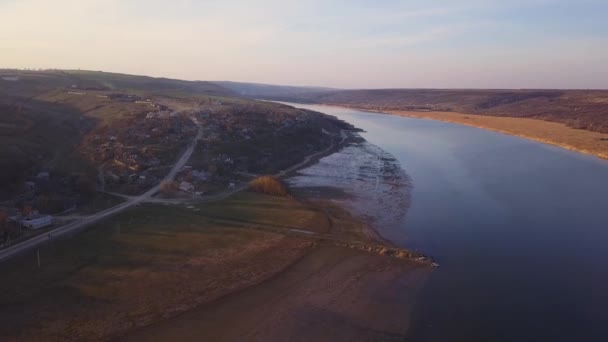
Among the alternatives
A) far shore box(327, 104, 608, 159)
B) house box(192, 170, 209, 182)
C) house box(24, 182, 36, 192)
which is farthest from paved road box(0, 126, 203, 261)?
far shore box(327, 104, 608, 159)

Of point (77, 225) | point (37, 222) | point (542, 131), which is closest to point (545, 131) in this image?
point (542, 131)

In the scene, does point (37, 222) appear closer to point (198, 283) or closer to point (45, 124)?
point (198, 283)

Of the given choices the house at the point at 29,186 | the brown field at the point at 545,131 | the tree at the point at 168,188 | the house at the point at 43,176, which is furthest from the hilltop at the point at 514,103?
the house at the point at 29,186

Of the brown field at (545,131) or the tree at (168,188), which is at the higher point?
the brown field at (545,131)

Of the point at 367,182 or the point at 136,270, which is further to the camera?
the point at 367,182

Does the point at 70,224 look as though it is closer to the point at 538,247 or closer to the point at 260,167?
the point at 260,167

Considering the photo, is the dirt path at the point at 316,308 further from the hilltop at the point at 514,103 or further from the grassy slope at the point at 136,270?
the hilltop at the point at 514,103
